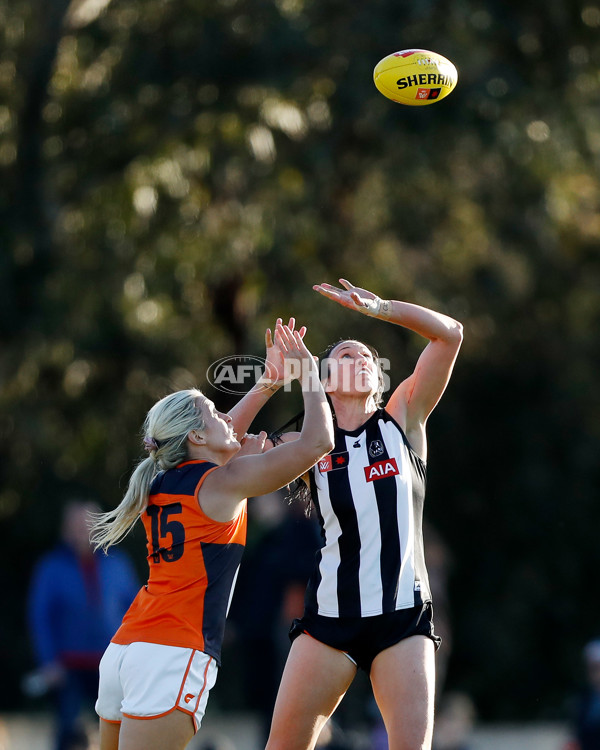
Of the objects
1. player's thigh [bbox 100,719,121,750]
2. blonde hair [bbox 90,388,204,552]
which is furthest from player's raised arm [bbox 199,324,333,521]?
player's thigh [bbox 100,719,121,750]

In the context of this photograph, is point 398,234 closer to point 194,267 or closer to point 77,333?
point 194,267

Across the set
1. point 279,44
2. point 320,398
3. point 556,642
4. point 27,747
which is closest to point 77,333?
point 279,44

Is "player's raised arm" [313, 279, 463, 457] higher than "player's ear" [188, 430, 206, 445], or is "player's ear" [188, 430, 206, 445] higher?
"player's raised arm" [313, 279, 463, 457]

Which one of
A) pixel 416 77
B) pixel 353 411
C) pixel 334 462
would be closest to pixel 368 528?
pixel 334 462

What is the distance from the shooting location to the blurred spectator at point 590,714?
947 centimetres

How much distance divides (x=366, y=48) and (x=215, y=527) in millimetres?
7429

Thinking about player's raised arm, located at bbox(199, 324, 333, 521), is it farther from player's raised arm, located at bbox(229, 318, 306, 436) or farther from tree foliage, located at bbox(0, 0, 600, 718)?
tree foliage, located at bbox(0, 0, 600, 718)

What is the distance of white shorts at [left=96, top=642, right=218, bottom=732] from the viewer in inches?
176

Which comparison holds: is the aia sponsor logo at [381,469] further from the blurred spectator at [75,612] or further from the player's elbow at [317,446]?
the blurred spectator at [75,612]

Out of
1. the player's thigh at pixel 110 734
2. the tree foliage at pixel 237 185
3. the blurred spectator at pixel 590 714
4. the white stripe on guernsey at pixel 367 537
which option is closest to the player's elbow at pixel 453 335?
the white stripe on guernsey at pixel 367 537

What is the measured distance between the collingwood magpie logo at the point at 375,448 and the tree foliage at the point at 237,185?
6.39 meters

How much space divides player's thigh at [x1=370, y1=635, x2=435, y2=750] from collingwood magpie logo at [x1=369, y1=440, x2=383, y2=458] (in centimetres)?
83

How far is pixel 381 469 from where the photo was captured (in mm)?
5168

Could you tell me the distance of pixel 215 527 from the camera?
15.5 feet
